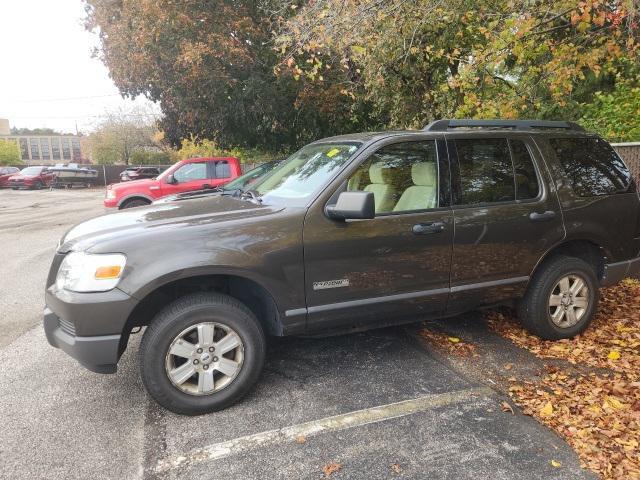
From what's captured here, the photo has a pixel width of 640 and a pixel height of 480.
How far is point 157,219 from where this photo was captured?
3.34 meters

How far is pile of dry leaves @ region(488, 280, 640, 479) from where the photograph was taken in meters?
2.73

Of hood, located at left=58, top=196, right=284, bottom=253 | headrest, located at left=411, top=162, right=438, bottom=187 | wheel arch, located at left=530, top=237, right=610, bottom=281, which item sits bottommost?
wheel arch, located at left=530, top=237, right=610, bottom=281

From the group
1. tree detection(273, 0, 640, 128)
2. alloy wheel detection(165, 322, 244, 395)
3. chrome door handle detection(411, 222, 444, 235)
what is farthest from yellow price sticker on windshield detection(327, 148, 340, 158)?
tree detection(273, 0, 640, 128)

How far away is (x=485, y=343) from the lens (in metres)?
4.27

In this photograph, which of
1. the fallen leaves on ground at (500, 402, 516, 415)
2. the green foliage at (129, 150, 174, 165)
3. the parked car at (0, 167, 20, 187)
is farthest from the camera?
the green foliage at (129, 150, 174, 165)

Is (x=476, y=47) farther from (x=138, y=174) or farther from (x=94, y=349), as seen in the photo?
(x=138, y=174)

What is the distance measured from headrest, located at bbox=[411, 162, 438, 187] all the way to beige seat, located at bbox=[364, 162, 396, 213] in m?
0.20

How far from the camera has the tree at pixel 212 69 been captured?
44.9 ft

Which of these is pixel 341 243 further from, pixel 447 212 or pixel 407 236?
pixel 447 212

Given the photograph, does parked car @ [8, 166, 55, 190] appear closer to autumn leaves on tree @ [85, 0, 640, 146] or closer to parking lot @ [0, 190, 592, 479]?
autumn leaves on tree @ [85, 0, 640, 146]

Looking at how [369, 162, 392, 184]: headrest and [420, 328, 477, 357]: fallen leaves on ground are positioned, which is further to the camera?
[420, 328, 477, 357]: fallen leaves on ground

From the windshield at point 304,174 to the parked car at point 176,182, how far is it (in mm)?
7784

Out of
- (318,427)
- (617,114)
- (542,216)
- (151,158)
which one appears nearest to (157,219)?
(318,427)

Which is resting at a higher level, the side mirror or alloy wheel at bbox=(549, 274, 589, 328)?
the side mirror
